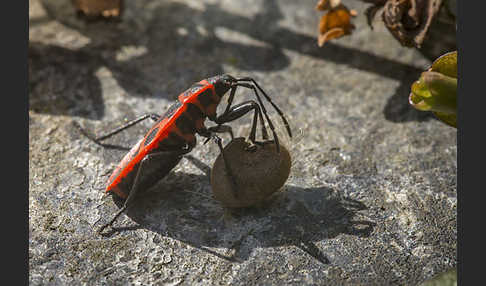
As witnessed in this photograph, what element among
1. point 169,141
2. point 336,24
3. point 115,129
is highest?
point 336,24

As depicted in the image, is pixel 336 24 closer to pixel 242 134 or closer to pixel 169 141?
pixel 242 134

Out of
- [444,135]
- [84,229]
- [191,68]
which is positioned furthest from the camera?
[191,68]

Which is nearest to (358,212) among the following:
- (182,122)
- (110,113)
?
(182,122)

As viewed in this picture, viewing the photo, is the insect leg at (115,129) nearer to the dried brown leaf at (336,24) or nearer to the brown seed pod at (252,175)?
the brown seed pod at (252,175)

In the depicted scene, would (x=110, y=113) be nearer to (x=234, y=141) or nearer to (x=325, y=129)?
(x=234, y=141)

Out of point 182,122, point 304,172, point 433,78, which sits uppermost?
point 433,78

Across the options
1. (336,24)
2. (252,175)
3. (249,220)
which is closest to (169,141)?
(252,175)

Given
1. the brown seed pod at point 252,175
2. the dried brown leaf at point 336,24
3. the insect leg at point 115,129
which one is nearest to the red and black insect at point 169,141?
the brown seed pod at point 252,175

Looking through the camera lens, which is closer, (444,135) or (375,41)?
(444,135)
